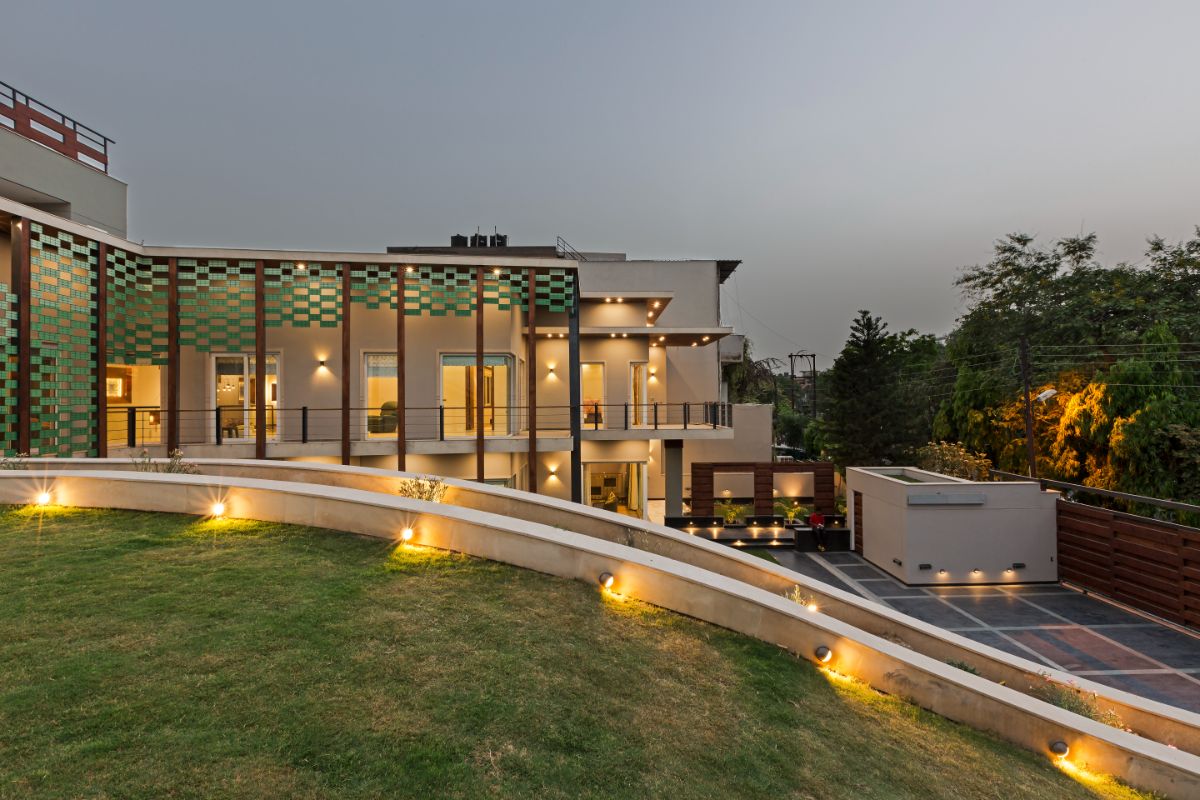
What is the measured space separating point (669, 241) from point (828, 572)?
10922cm

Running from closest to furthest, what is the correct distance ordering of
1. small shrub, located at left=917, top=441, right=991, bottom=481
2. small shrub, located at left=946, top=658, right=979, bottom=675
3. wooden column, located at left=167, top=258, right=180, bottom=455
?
small shrub, located at left=946, top=658, right=979, bottom=675 < wooden column, located at left=167, top=258, right=180, bottom=455 < small shrub, located at left=917, top=441, right=991, bottom=481

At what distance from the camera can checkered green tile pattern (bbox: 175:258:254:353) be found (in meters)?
12.4

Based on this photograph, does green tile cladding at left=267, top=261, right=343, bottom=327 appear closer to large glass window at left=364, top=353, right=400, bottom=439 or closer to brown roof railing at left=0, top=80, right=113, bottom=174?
large glass window at left=364, top=353, right=400, bottom=439

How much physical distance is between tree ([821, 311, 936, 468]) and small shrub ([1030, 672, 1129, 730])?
20.3m

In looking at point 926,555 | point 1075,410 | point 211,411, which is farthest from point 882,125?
point 211,411

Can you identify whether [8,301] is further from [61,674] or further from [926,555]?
[926,555]

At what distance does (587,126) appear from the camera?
246ft

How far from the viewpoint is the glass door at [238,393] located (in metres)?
13.5

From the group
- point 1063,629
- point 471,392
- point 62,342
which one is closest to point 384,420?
point 471,392

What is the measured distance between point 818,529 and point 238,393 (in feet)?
54.9

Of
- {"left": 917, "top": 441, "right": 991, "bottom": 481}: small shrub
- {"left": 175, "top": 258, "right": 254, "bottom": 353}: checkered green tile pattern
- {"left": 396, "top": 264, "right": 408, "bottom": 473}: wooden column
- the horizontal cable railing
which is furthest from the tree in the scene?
{"left": 175, "top": 258, "right": 254, "bottom": 353}: checkered green tile pattern

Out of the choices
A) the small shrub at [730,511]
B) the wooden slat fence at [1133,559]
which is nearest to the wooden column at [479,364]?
the small shrub at [730,511]

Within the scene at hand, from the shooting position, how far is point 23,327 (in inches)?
388

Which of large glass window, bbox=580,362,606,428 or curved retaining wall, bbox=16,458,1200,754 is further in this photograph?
large glass window, bbox=580,362,606,428
